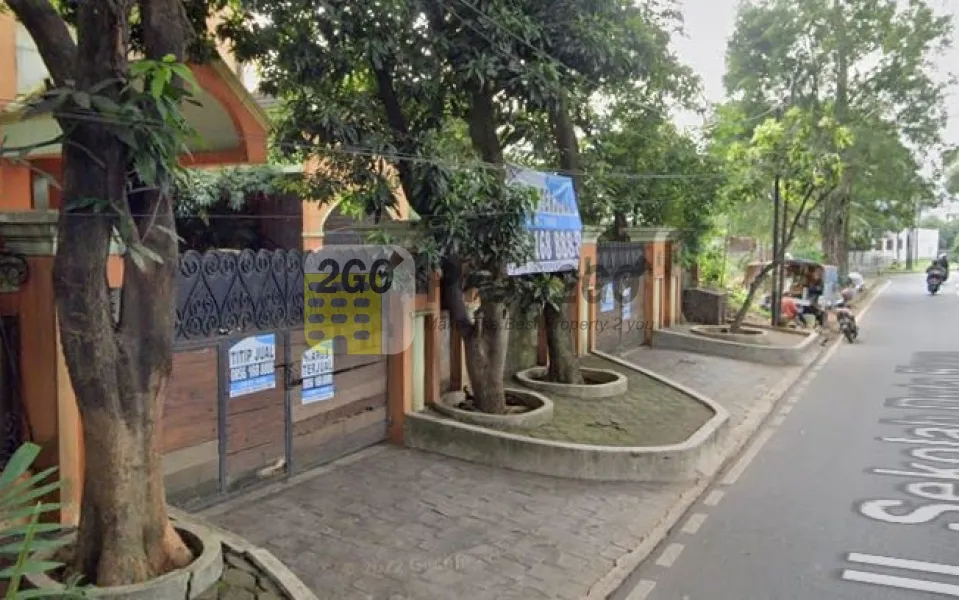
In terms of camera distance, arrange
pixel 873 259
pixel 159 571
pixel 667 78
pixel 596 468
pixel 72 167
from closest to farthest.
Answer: pixel 72 167 < pixel 159 571 < pixel 596 468 < pixel 667 78 < pixel 873 259

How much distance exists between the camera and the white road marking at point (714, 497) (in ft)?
23.5

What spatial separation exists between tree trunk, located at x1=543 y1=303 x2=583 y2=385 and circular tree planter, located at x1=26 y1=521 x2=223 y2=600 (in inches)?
262

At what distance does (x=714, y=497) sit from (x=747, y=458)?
1.63m

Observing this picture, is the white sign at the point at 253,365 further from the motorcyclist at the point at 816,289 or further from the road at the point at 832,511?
the motorcyclist at the point at 816,289

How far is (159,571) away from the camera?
4285 mm

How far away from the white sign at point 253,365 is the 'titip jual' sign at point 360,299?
54cm

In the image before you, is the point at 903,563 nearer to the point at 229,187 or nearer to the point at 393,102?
the point at 393,102

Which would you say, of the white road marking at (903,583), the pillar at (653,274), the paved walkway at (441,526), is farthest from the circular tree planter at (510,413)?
the pillar at (653,274)

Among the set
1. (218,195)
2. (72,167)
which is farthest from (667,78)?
(72,167)

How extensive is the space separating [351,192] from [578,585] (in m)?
4.65

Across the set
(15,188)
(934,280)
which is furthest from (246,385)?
(934,280)

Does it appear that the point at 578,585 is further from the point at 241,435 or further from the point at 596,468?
the point at 241,435

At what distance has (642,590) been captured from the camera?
528 cm

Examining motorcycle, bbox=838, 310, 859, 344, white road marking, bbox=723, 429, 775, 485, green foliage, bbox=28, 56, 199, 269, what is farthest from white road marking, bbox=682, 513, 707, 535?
motorcycle, bbox=838, 310, 859, 344
